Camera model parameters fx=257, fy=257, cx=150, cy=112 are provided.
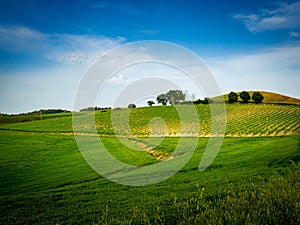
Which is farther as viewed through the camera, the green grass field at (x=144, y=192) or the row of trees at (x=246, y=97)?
the row of trees at (x=246, y=97)

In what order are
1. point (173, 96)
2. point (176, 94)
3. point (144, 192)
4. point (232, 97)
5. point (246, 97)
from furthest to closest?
point (232, 97) < point (246, 97) < point (173, 96) < point (176, 94) < point (144, 192)

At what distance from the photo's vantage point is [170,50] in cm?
1407

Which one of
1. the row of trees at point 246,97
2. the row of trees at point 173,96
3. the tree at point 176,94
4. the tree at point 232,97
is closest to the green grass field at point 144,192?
the row of trees at point 173,96

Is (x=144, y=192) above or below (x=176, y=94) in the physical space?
below

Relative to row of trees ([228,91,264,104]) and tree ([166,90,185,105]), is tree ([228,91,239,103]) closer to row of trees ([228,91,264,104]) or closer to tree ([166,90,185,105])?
row of trees ([228,91,264,104])

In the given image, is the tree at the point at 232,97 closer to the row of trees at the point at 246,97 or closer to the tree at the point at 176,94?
the row of trees at the point at 246,97

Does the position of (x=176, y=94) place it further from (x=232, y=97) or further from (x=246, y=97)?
(x=246, y=97)

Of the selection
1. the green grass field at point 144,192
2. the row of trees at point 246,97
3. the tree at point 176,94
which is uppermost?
the row of trees at point 246,97

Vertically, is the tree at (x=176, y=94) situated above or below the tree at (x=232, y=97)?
below

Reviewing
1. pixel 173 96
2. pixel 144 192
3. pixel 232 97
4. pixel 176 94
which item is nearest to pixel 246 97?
pixel 232 97

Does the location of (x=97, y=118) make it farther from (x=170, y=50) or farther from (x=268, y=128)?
(x=170, y=50)

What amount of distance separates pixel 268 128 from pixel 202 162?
113 feet

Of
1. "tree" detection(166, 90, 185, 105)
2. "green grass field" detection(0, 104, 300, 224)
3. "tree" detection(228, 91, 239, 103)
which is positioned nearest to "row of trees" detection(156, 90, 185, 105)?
"tree" detection(166, 90, 185, 105)

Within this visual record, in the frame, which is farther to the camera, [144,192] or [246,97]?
[246,97]
